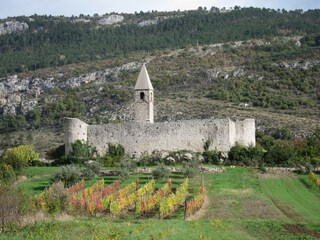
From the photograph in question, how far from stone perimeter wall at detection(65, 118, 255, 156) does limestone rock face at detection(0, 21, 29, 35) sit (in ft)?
368

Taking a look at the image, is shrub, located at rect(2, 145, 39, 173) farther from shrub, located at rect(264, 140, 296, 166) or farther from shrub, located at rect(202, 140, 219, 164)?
shrub, located at rect(264, 140, 296, 166)

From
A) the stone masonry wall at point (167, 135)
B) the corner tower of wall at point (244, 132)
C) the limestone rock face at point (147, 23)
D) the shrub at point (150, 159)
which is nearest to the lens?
the shrub at point (150, 159)

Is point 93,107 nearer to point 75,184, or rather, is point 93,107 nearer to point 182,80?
point 182,80

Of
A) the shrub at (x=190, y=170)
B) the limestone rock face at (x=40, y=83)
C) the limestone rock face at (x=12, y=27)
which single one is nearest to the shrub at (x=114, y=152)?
the shrub at (x=190, y=170)

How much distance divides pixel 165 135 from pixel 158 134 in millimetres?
631

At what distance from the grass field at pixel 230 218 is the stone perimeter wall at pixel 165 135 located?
4.46m

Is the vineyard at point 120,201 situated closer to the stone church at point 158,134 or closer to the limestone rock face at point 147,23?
the stone church at point 158,134

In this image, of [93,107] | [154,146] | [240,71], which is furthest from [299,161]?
[240,71]

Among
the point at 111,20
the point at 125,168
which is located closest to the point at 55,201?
the point at 125,168

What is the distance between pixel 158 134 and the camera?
50.9m

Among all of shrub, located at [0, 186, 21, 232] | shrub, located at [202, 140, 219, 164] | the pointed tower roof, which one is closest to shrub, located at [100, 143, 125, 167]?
the pointed tower roof

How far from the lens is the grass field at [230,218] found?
24.1m

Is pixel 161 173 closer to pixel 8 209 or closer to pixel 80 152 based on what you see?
pixel 80 152

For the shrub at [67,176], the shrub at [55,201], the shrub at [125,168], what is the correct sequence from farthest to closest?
1. the shrub at [125,168]
2. the shrub at [67,176]
3. the shrub at [55,201]
